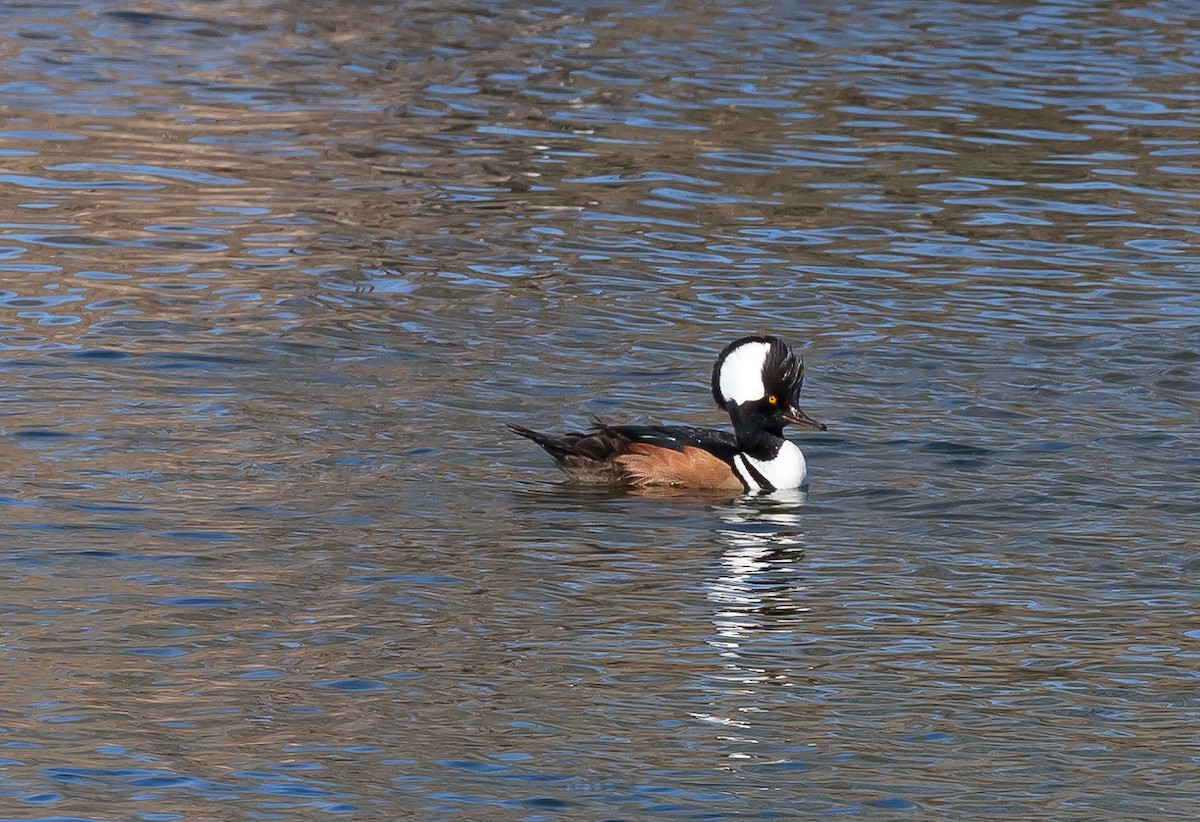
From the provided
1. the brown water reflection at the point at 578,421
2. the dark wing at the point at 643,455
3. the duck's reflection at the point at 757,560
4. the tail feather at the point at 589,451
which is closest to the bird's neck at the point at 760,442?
the dark wing at the point at 643,455

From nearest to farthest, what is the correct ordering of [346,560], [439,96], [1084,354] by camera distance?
1. [346,560]
2. [1084,354]
3. [439,96]

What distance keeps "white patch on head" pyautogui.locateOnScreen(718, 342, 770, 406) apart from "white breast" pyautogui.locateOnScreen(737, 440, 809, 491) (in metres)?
0.49

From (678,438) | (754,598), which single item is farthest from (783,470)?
(754,598)

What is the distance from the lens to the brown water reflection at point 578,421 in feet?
28.4

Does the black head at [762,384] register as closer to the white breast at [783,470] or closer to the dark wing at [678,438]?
the dark wing at [678,438]

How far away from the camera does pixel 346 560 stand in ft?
35.4

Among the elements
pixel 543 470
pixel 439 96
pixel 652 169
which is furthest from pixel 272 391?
pixel 439 96

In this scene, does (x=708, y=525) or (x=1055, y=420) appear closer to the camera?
(x=708, y=525)

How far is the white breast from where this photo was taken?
40.7ft

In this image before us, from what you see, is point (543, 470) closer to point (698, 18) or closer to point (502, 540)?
point (502, 540)

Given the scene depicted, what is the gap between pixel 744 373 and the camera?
1278 cm

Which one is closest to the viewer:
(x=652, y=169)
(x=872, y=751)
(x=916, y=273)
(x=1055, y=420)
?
(x=872, y=751)

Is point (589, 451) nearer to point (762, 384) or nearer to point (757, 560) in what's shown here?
point (762, 384)

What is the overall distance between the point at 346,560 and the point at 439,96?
13348 mm
